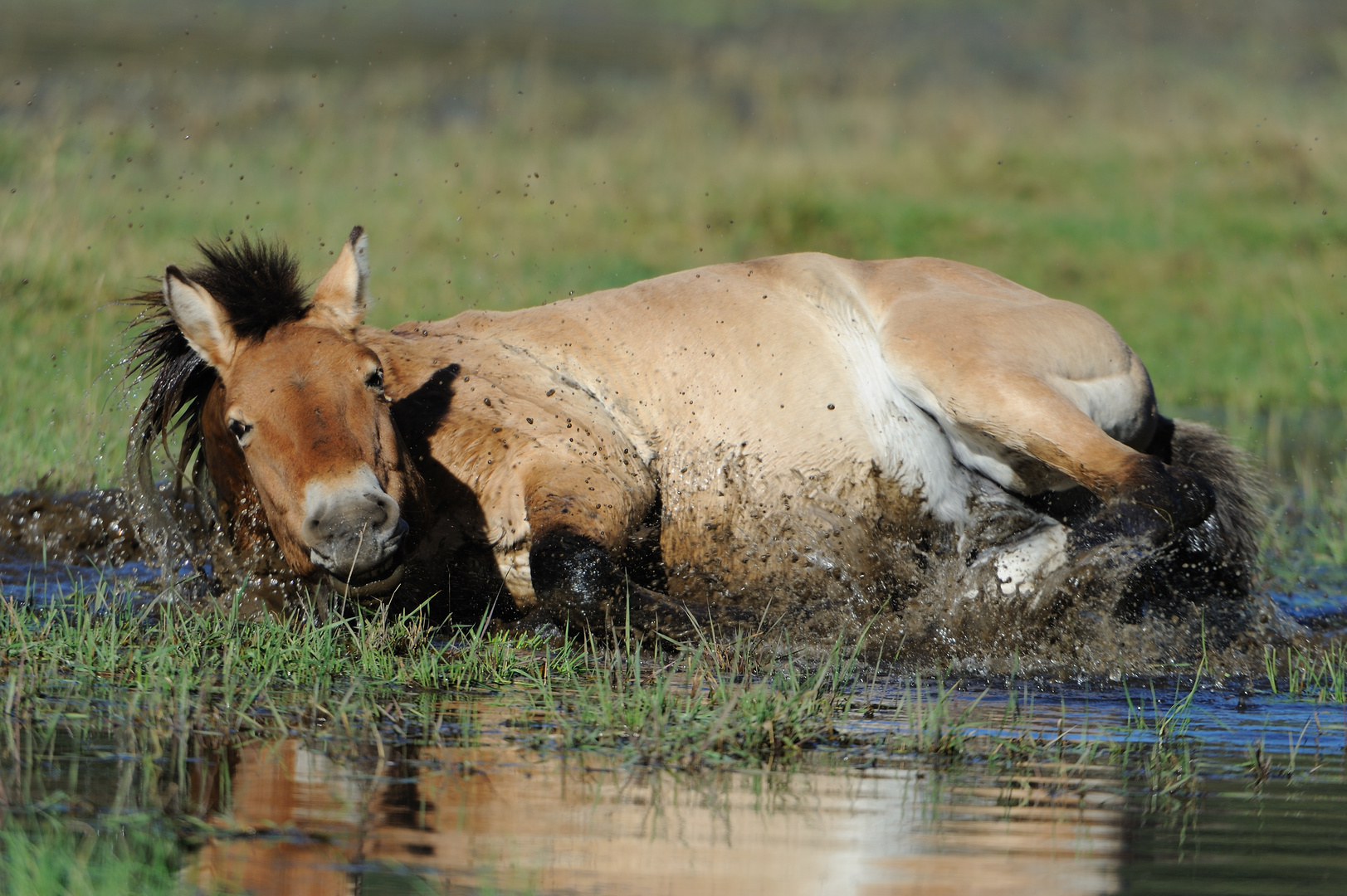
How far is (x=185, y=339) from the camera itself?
4.13 m

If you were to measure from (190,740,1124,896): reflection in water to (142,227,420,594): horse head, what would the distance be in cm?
73

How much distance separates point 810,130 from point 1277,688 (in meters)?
12.7

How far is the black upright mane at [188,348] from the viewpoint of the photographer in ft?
12.8

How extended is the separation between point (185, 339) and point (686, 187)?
8.93m

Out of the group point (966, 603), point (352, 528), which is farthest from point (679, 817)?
point (966, 603)

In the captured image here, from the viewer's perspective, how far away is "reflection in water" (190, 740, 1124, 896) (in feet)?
6.94

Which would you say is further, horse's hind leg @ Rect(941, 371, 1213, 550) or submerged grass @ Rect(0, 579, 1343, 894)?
horse's hind leg @ Rect(941, 371, 1213, 550)

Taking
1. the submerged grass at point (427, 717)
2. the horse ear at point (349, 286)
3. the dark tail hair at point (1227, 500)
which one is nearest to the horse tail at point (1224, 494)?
the dark tail hair at point (1227, 500)

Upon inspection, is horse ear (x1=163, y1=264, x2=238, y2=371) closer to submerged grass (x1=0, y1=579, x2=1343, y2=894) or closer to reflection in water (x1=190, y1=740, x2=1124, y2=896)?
submerged grass (x1=0, y1=579, x2=1343, y2=894)

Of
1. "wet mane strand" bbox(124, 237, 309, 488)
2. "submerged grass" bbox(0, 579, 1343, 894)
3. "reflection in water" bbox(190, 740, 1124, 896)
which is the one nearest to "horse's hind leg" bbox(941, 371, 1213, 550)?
"submerged grass" bbox(0, 579, 1343, 894)

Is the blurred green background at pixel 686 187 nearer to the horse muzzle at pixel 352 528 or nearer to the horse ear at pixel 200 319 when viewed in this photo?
the horse ear at pixel 200 319

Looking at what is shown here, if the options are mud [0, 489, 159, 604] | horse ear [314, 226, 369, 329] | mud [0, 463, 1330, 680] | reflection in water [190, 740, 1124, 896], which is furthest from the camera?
mud [0, 489, 159, 604]

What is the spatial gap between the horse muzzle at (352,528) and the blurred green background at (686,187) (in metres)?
2.17

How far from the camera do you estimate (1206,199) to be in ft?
42.9
